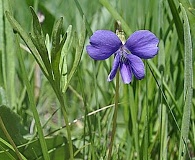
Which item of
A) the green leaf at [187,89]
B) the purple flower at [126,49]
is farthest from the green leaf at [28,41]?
the green leaf at [187,89]

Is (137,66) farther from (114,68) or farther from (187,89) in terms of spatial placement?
(187,89)

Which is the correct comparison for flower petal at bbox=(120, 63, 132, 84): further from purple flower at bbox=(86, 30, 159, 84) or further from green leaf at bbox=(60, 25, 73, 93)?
green leaf at bbox=(60, 25, 73, 93)

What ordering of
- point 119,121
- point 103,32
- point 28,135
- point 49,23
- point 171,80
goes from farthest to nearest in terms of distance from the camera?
point 49,23
point 119,121
point 171,80
point 28,135
point 103,32

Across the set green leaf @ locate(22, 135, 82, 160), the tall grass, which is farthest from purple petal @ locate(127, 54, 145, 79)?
green leaf @ locate(22, 135, 82, 160)

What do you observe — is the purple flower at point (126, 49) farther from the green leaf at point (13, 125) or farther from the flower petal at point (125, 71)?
the green leaf at point (13, 125)

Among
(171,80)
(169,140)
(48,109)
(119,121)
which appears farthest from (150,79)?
(48,109)

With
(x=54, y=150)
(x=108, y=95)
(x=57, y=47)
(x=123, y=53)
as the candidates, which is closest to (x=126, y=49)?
(x=123, y=53)

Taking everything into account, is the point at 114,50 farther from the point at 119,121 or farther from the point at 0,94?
the point at 119,121
